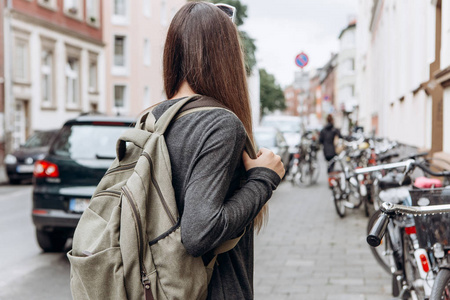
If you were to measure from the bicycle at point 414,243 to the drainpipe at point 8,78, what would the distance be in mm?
19639

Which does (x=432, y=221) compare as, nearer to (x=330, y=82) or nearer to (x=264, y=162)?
(x=264, y=162)

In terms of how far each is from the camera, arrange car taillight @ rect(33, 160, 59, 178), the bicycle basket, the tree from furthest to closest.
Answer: the tree < car taillight @ rect(33, 160, 59, 178) < the bicycle basket

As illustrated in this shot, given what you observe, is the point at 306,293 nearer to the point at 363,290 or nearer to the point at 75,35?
the point at 363,290

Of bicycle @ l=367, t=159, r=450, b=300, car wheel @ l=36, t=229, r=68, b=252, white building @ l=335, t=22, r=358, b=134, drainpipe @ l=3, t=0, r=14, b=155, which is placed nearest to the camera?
bicycle @ l=367, t=159, r=450, b=300

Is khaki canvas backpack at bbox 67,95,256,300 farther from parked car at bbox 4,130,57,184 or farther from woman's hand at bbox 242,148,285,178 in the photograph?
parked car at bbox 4,130,57,184

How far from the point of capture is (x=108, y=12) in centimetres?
4031

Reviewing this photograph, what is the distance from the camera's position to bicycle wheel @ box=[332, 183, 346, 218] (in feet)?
34.4

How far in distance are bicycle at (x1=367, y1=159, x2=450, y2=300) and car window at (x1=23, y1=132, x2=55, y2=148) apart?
1459 centimetres

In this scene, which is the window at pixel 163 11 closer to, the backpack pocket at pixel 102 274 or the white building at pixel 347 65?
the white building at pixel 347 65

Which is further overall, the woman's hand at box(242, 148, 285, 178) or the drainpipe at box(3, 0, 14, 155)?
the drainpipe at box(3, 0, 14, 155)

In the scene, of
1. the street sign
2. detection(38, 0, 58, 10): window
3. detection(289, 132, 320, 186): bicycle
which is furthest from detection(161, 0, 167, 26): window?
detection(289, 132, 320, 186): bicycle

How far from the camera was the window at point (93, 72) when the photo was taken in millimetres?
34094

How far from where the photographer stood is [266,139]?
18.4 m

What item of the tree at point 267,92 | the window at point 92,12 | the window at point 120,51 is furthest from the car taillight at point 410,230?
the tree at point 267,92
